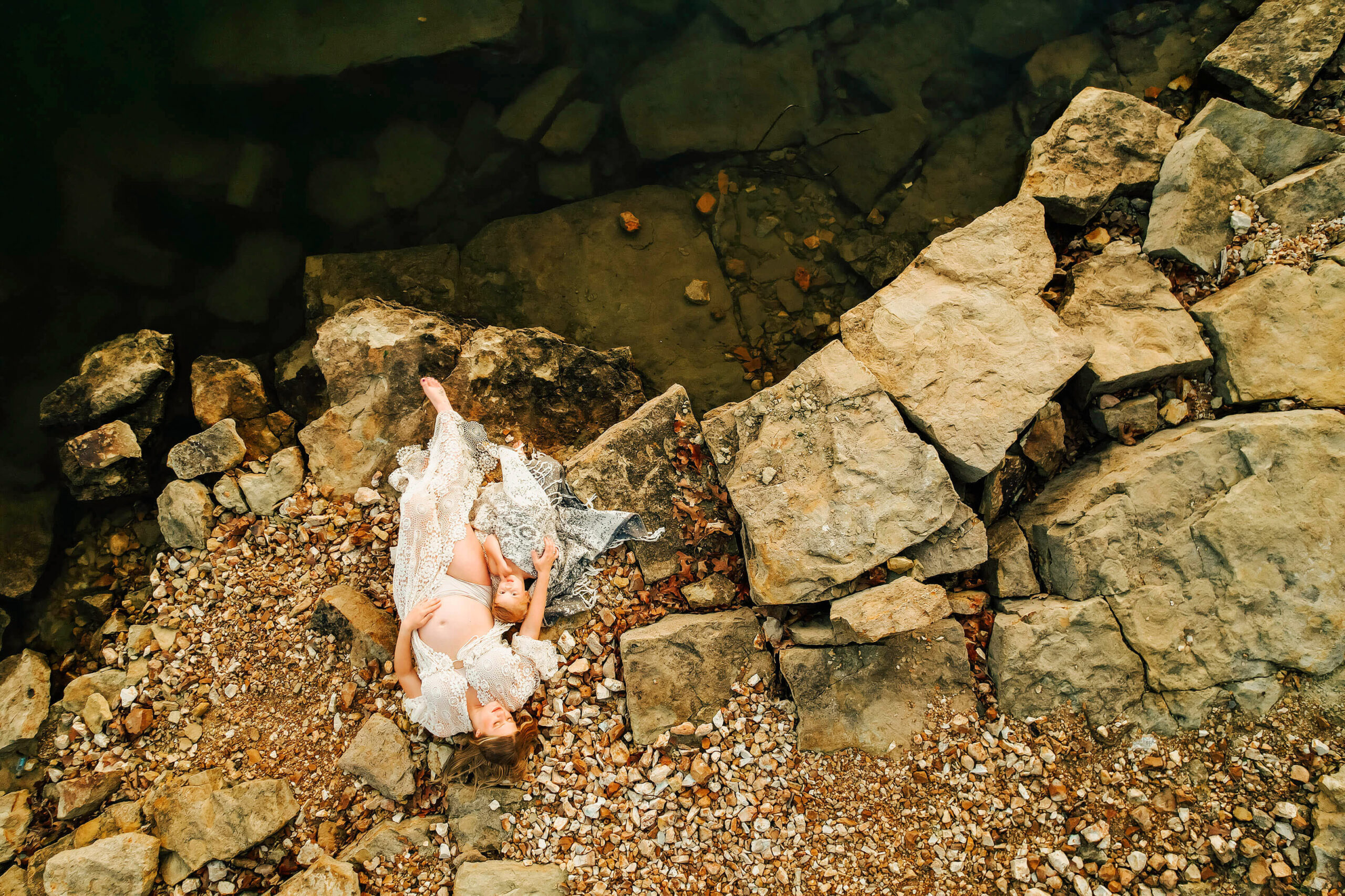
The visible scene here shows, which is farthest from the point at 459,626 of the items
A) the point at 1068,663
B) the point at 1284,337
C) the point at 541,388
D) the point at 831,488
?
the point at 1284,337

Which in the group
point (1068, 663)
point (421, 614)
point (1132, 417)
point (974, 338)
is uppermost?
point (974, 338)

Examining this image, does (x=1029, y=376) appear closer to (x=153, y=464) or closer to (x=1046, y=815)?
(x=1046, y=815)

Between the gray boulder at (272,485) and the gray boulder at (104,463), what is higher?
the gray boulder at (104,463)

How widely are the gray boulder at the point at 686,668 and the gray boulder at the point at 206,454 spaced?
10.4 feet

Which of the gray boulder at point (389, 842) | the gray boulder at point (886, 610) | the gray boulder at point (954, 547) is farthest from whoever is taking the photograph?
the gray boulder at point (954, 547)

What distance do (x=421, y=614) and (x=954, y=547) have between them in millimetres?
3319

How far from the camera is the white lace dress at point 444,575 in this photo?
157 inches

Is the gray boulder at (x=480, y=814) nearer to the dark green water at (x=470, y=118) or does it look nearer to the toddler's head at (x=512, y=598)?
the toddler's head at (x=512, y=598)

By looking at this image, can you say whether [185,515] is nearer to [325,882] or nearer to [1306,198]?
[325,882]

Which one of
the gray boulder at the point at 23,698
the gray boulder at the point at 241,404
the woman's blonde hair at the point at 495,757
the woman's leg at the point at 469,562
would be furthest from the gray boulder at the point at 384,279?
the woman's blonde hair at the point at 495,757

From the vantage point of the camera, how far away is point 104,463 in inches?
186

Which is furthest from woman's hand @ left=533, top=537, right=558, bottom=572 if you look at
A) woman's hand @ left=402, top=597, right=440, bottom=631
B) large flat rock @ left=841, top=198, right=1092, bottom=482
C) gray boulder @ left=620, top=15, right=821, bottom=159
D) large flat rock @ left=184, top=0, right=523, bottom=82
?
large flat rock @ left=184, top=0, right=523, bottom=82

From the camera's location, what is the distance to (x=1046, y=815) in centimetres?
375

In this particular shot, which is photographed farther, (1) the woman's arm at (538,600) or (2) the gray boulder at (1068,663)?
(1) the woman's arm at (538,600)
